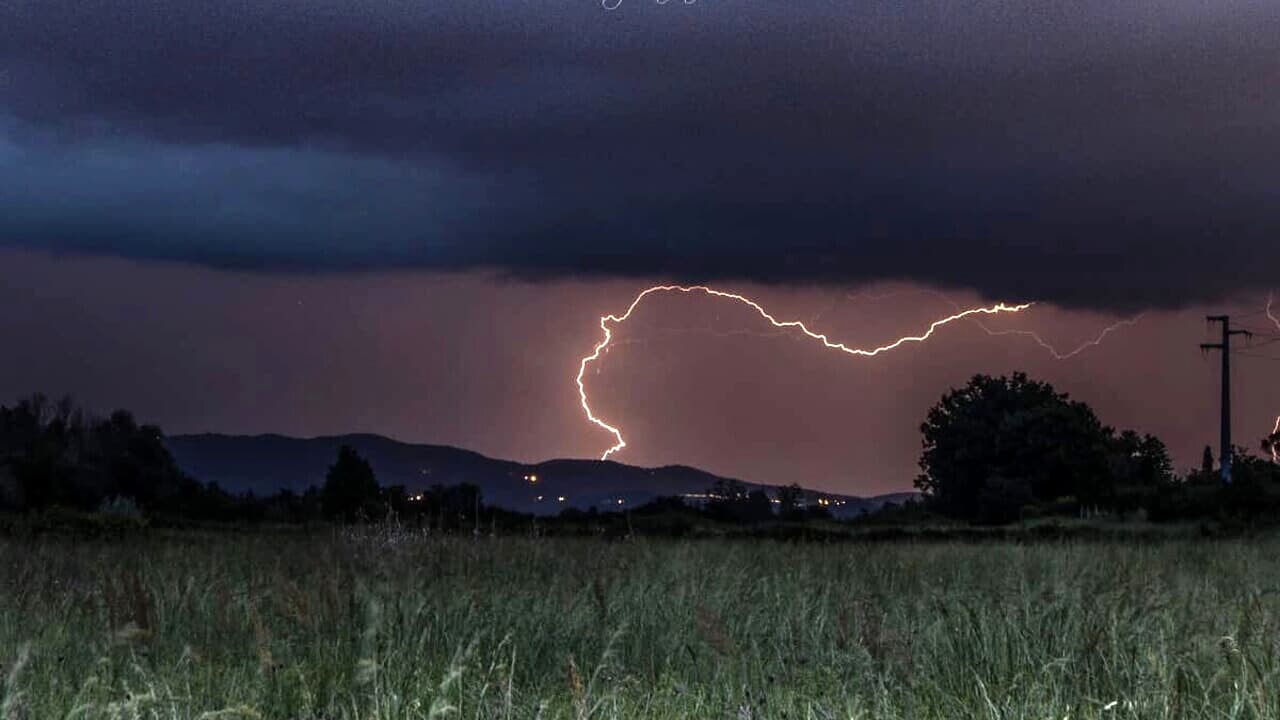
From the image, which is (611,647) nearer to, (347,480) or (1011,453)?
(347,480)

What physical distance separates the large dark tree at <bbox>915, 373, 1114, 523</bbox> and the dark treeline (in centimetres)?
5

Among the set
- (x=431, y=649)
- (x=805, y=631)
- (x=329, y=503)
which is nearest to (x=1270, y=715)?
(x=805, y=631)

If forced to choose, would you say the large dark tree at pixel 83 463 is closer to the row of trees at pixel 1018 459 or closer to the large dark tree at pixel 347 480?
the large dark tree at pixel 347 480

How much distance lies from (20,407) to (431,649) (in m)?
34.4

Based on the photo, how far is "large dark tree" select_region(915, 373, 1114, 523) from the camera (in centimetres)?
5081

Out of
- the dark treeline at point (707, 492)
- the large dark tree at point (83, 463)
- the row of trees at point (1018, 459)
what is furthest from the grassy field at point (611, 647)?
the row of trees at point (1018, 459)

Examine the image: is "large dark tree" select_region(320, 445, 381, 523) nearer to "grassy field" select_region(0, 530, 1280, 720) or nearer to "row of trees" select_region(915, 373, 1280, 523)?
"row of trees" select_region(915, 373, 1280, 523)

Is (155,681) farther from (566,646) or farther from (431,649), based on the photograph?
(566,646)

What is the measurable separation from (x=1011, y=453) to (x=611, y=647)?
152 feet

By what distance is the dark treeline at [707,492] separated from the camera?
26.7 m

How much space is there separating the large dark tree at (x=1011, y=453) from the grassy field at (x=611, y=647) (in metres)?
39.0

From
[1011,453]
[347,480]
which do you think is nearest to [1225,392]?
[1011,453]

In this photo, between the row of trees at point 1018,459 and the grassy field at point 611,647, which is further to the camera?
the row of trees at point 1018,459

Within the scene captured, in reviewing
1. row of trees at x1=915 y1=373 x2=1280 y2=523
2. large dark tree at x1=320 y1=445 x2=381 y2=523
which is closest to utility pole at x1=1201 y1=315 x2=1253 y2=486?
row of trees at x1=915 y1=373 x2=1280 y2=523
